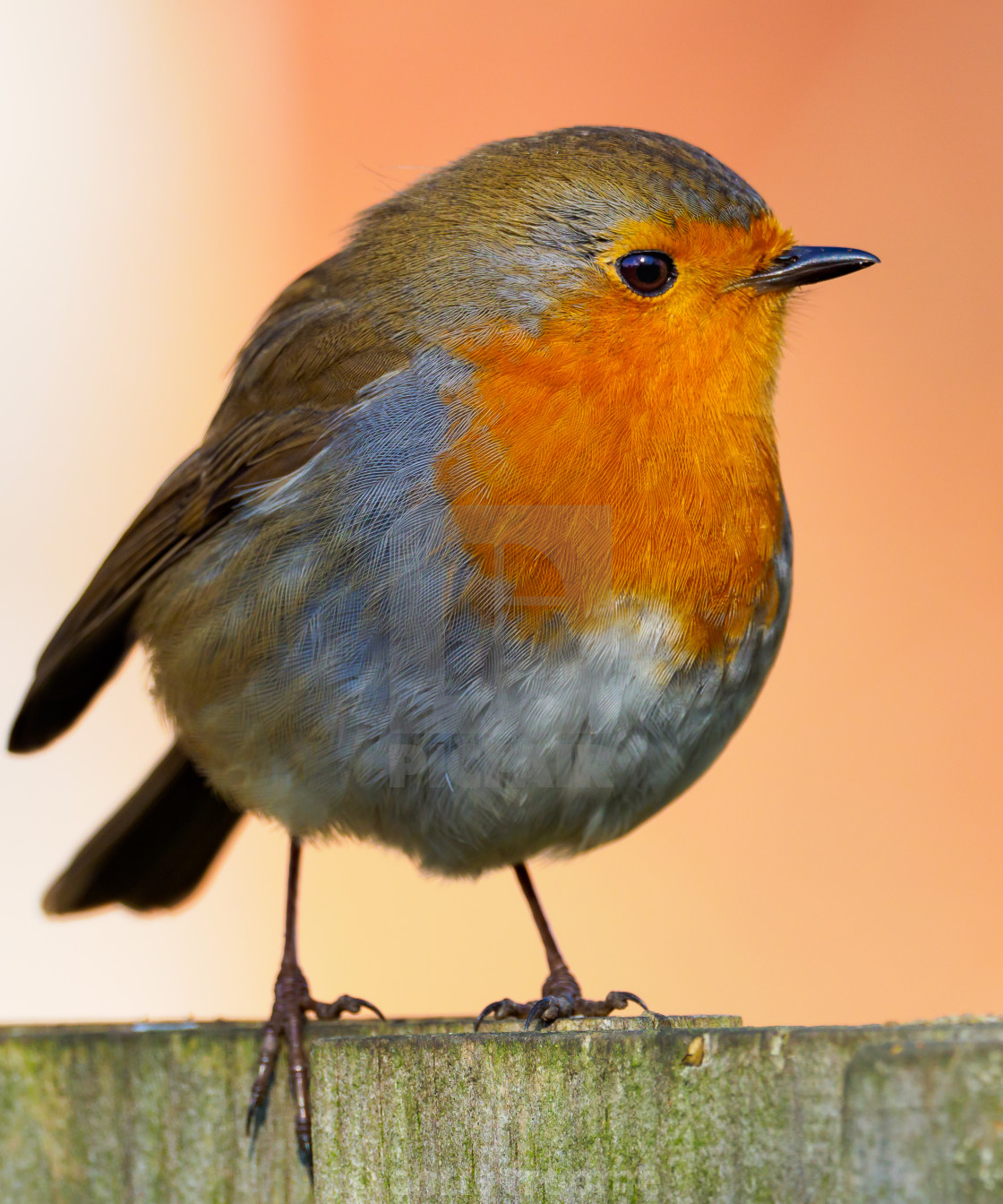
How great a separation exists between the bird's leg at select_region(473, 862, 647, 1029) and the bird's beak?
46.1 inches


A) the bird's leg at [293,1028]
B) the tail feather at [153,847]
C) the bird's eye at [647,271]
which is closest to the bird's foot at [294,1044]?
the bird's leg at [293,1028]

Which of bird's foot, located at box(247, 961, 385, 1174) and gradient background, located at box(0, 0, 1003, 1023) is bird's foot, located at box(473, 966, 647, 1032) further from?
gradient background, located at box(0, 0, 1003, 1023)

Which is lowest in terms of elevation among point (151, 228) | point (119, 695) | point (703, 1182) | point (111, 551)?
point (703, 1182)

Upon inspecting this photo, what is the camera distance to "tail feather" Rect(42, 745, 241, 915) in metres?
3.13

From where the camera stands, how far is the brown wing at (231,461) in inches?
105

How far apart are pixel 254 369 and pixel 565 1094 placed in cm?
186

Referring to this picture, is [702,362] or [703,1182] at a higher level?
[702,362]

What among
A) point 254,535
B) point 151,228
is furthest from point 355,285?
point 151,228

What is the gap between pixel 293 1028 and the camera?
7.34 ft

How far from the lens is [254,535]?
103 inches

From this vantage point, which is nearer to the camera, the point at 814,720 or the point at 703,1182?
the point at 703,1182

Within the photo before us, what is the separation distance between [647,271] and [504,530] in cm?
53

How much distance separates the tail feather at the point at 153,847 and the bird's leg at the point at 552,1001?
0.67 meters

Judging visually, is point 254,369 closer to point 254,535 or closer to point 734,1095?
point 254,535
